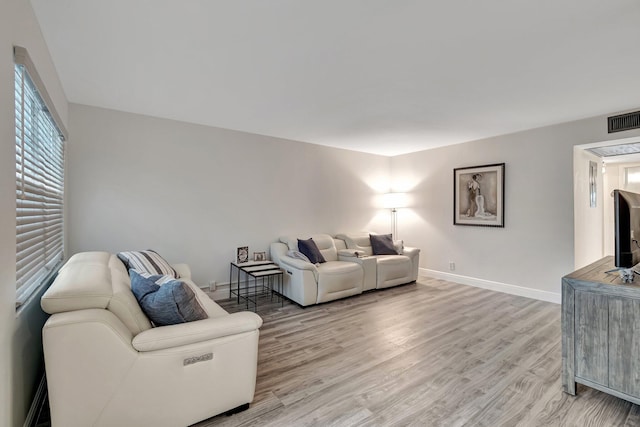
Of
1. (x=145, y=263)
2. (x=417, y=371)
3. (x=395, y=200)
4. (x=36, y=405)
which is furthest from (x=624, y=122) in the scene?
(x=36, y=405)

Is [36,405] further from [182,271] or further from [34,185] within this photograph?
[182,271]

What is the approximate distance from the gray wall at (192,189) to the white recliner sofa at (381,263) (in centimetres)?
47

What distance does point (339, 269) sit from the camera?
4.00 m

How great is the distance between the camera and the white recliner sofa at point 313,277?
12.4 feet

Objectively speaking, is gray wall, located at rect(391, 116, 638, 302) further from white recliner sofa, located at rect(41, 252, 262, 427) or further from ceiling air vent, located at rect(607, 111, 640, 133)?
white recliner sofa, located at rect(41, 252, 262, 427)

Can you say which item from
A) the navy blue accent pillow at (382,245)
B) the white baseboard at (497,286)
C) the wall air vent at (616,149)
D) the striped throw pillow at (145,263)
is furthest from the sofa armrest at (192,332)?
the wall air vent at (616,149)

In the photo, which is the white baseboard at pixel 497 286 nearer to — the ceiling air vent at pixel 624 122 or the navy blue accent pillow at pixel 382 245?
the navy blue accent pillow at pixel 382 245

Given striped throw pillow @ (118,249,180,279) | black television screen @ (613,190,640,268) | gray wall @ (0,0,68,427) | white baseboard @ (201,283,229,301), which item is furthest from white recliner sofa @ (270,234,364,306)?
black television screen @ (613,190,640,268)

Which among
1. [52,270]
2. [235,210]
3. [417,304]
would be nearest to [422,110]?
[417,304]

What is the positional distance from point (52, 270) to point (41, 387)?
2.99 feet

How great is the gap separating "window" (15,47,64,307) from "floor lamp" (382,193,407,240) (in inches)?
192

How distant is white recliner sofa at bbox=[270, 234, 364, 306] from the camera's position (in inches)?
148

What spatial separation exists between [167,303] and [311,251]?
267 cm

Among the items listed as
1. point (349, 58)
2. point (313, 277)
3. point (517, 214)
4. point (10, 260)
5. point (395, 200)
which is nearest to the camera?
point (10, 260)
